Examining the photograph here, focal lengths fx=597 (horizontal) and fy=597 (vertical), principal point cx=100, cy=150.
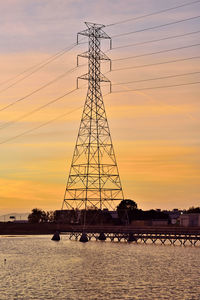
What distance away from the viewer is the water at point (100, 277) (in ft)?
204

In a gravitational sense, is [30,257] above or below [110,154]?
below

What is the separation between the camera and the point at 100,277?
7794 centimetres

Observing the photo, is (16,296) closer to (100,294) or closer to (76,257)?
(100,294)

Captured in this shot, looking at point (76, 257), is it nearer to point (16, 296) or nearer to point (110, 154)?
point (110, 154)

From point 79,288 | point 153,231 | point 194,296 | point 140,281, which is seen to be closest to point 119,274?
point 140,281

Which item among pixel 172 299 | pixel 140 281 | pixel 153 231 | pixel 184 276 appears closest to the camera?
pixel 172 299

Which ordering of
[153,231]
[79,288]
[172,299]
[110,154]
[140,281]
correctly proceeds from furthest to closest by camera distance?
1. [153,231]
2. [110,154]
3. [140,281]
4. [79,288]
5. [172,299]

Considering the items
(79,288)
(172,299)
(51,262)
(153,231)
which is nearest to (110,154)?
(153,231)

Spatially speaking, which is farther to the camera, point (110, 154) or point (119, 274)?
point (110, 154)

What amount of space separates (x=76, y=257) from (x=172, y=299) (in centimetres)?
5542

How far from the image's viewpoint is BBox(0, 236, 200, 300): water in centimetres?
6216

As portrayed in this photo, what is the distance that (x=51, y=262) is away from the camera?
10338cm

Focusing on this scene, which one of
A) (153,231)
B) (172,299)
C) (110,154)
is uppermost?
(110,154)

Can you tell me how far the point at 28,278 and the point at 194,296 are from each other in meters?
24.8
